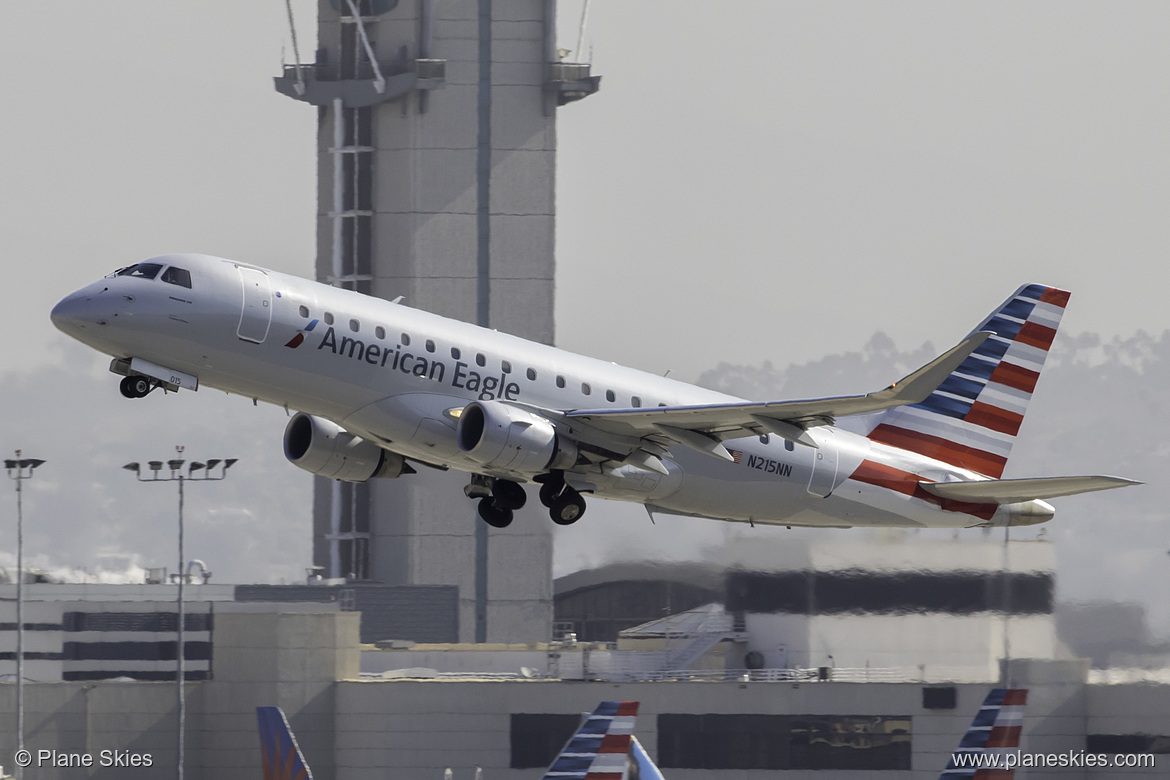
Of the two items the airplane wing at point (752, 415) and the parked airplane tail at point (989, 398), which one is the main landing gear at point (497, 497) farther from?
the parked airplane tail at point (989, 398)

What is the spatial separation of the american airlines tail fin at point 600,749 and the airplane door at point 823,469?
7026 mm

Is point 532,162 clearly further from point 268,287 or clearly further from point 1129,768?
point 268,287

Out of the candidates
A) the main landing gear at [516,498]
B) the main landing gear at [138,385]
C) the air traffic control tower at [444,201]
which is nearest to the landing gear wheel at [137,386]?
the main landing gear at [138,385]

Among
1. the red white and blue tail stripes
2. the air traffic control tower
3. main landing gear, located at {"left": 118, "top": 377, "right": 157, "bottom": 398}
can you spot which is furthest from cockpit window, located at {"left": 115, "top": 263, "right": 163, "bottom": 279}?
the air traffic control tower

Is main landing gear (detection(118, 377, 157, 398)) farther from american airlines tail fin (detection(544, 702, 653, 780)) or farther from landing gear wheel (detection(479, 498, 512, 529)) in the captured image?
american airlines tail fin (detection(544, 702, 653, 780))

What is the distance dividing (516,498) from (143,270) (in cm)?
1006

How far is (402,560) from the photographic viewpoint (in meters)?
109

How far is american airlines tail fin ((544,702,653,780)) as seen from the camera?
43.4m

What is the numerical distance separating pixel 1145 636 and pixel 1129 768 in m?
6.08

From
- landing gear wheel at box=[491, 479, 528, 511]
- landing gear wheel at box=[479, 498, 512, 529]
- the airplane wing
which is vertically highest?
the airplane wing

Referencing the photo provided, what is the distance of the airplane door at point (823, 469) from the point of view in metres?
42.1

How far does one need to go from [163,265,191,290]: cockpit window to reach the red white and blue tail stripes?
592 inches

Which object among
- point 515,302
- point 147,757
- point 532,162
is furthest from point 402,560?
point 147,757

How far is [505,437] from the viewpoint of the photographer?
37.1 m
